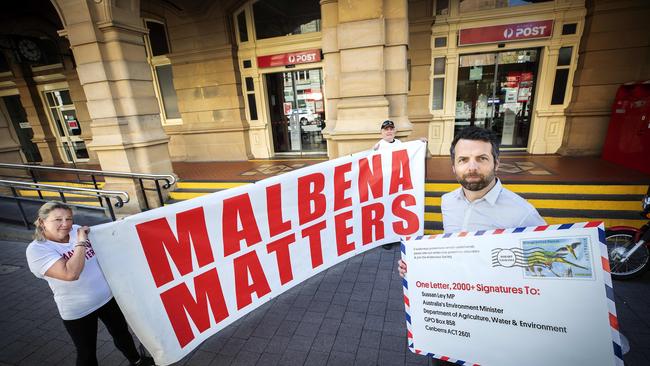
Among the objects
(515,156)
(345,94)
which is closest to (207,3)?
(345,94)

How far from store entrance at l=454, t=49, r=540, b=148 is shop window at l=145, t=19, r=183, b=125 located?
32.6 ft

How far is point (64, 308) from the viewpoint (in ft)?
7.53

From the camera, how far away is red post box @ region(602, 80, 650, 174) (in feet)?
18.6

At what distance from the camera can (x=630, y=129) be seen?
20.0 ft

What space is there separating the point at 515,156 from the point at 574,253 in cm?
766

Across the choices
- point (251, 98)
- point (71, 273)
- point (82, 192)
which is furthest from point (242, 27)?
point (71, 273)

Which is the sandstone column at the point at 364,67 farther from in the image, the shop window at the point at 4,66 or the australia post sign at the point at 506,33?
the shop window at the point at 4,66

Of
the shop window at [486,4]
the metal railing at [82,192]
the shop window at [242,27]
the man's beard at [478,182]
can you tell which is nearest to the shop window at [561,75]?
the shop window at [486,4]

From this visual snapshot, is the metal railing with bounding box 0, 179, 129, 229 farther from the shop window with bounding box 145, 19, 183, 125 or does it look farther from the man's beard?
the shop window with bounding box 145, 19, 183, 125

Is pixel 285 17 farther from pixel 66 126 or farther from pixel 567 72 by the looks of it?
pixel 66 126

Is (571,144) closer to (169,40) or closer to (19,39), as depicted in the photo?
(169,40)

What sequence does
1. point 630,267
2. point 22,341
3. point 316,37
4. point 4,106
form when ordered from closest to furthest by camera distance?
point 22,341
point 630,267
point 316,37
point 4,106

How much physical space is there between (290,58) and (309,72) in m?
0.77

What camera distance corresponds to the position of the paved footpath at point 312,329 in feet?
9.32
